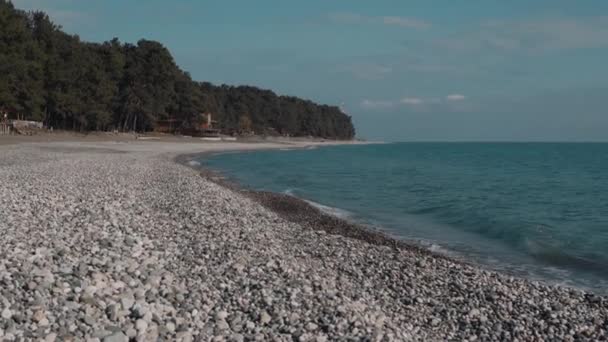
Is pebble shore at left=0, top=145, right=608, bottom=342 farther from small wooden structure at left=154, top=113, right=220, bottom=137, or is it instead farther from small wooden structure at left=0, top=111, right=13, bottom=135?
small wooden structure at left=154, top=113, right=220, bottom=137

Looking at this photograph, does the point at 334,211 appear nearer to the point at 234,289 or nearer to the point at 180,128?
the point at 234,289

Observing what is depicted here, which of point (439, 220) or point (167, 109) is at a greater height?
point (167, 109)

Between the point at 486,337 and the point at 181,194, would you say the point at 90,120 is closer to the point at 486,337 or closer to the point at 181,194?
the point at 181,194

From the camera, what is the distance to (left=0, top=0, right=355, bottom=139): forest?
5769 cm

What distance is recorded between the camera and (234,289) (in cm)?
806

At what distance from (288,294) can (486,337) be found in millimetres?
2714

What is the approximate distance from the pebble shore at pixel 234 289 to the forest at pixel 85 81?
49585 millimetres

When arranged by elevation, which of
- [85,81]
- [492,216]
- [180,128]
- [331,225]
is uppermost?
[85,81]

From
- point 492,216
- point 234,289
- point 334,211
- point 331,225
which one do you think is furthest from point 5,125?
point 234,289

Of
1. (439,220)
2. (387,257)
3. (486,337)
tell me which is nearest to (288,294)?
(486,337)

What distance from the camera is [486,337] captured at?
7512 millimetres

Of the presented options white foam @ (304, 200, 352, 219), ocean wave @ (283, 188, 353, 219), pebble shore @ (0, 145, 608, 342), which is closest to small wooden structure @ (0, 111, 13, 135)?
ocean wave @ (283, 188, 353, 219)

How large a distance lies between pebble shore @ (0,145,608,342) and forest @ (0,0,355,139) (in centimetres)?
4958

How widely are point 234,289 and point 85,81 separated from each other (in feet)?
247
